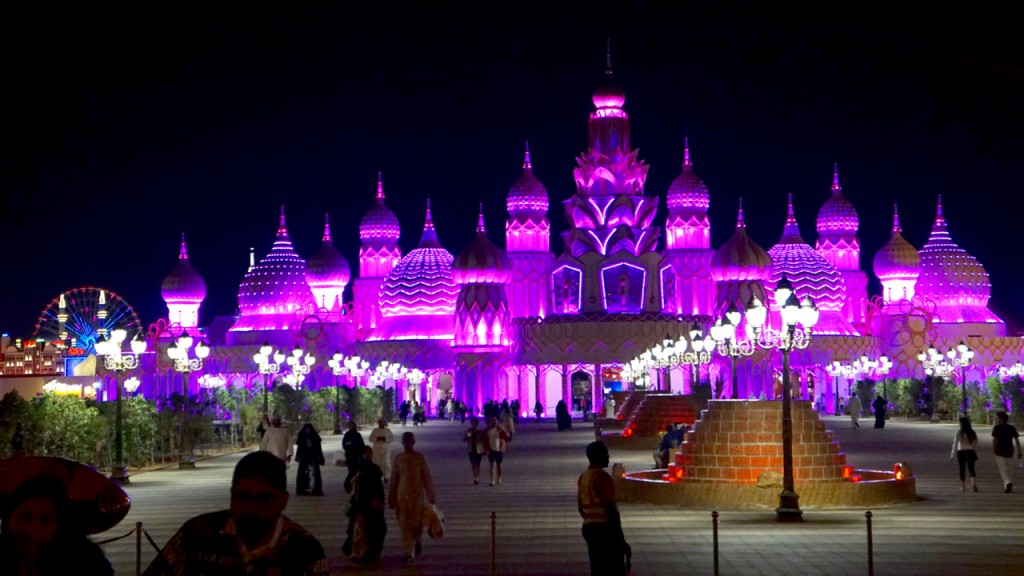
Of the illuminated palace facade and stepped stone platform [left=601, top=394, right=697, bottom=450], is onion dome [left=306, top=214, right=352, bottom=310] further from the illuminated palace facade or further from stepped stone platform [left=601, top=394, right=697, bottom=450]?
stepped stone platform [left=601, top=394, right=697, bottom=450]

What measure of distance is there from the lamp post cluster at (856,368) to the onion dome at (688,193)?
11.6 m

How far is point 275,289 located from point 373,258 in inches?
265

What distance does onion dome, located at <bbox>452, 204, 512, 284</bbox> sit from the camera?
86.8 metres

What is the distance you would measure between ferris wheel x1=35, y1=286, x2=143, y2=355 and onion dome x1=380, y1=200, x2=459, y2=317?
1468 centimetres

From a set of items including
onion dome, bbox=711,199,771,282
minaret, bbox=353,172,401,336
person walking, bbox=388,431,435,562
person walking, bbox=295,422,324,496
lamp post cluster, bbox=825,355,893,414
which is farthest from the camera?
minaret, bbox=353,172,401,336

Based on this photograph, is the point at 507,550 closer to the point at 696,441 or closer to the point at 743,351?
the point at 696,441

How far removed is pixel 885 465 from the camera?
31250mm

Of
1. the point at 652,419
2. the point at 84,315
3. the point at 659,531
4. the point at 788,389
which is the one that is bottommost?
the point at 659,531

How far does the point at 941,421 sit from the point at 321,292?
49924 millimetres

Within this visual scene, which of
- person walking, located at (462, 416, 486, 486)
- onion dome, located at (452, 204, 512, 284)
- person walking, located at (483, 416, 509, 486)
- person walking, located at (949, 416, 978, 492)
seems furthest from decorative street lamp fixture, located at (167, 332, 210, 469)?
onion dome, located at (452, 204, 512, 284)

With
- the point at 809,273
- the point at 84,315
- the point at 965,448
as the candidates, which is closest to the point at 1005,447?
the point at 965,448

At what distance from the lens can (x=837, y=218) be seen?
336 feet

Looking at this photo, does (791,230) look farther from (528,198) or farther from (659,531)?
(659,531)

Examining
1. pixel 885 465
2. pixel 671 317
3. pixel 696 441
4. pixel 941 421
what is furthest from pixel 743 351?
pixel 671 317
